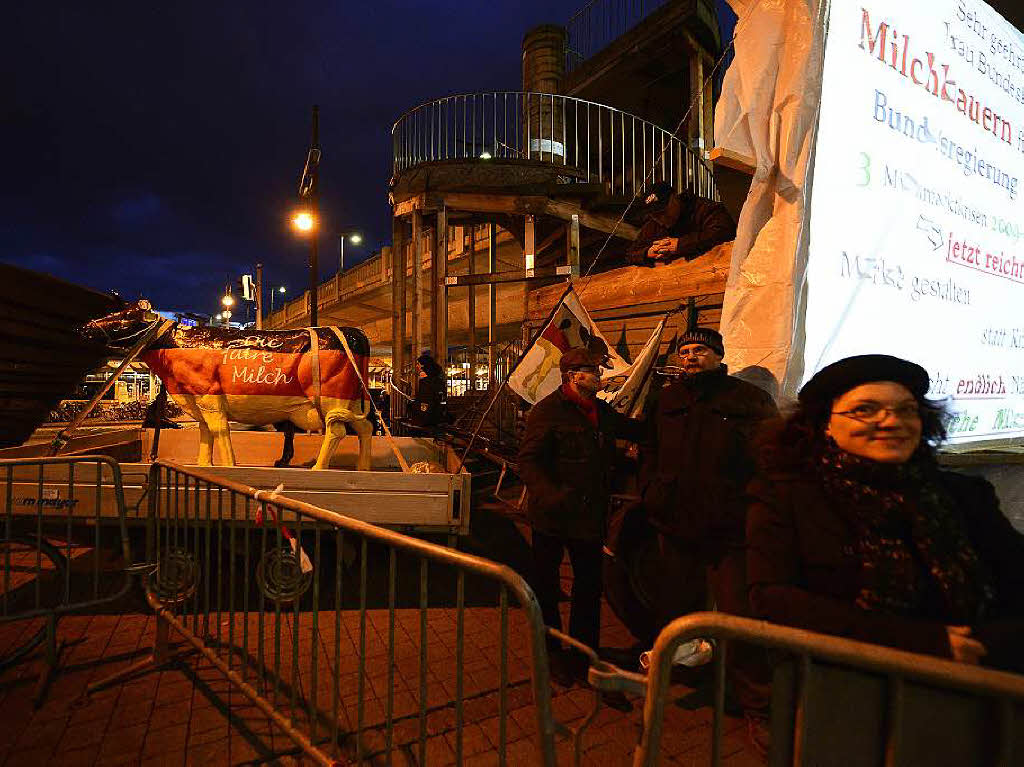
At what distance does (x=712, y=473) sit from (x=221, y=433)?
4.31 metres

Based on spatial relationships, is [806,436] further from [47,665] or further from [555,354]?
[47,665]

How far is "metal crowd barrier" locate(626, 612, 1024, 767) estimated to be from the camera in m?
0.89

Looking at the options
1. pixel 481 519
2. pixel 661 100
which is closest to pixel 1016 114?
pixel 481 519

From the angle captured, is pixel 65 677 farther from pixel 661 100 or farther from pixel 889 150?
pixel 661 100

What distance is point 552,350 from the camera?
190 inches

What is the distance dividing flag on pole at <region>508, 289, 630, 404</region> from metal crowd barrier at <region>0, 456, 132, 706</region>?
9.95ft

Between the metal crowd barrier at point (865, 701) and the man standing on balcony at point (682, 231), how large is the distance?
4.11 m

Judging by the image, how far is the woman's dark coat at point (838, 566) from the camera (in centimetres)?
120

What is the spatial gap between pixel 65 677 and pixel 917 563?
13.9ft

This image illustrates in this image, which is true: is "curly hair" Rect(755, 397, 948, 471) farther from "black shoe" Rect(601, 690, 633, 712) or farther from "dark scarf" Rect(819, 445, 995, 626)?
"black shoe" Rect(601, 690, 633, 712)

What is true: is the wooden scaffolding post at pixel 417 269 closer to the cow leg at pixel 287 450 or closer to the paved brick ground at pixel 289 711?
the cow leg at pixel 287 450

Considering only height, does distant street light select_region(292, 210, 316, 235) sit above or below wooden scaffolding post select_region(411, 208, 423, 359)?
above

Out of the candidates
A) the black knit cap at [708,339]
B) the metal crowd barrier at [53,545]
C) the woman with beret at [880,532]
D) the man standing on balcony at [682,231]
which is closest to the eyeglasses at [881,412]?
the woman with beret at [880,532]

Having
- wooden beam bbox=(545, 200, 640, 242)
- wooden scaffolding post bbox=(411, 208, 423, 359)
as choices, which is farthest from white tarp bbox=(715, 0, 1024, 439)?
wooden scaffolding post bbox=(411, 208, 423, 359)
